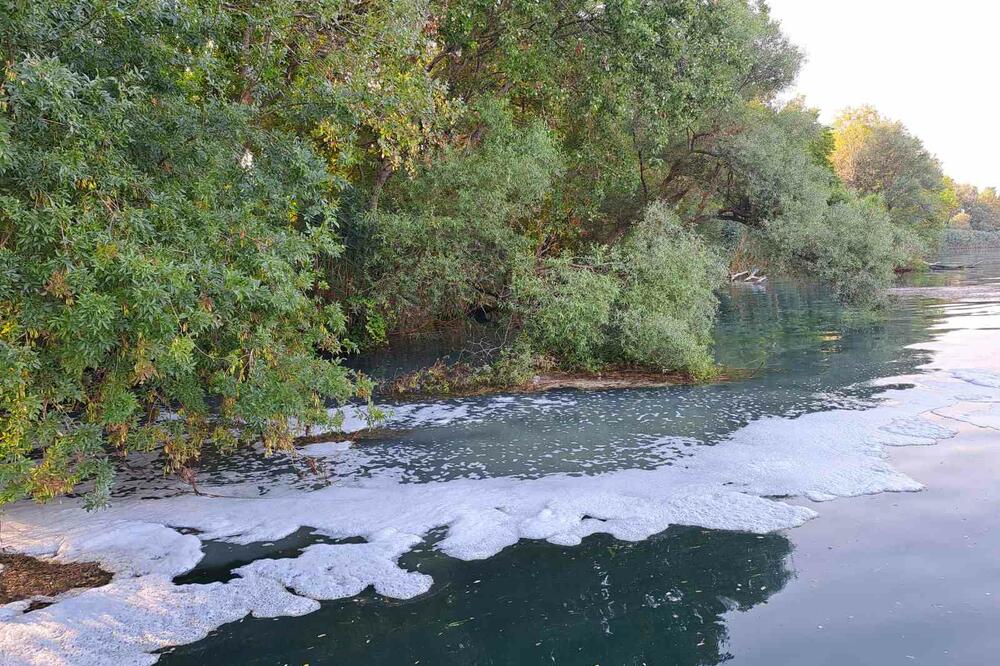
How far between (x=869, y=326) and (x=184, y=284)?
20900mm

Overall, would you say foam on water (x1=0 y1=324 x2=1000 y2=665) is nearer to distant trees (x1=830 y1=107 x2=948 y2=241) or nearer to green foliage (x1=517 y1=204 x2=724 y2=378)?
green foliage (x1=517 y1=204 x2=724 y2=378)

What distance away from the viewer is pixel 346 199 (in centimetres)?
1711

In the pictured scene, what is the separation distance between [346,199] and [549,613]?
1342cm

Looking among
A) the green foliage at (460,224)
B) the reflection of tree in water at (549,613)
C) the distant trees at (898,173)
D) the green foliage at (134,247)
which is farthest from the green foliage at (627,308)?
the distant trees at (898,173)

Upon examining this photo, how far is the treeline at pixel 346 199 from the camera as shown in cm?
602

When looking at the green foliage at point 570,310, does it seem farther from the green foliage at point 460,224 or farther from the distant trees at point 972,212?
the distant trees at point 972,212

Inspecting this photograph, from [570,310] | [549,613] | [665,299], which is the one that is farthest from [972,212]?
[549,613]

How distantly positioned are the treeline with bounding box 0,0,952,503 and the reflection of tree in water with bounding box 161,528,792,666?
2.64 m

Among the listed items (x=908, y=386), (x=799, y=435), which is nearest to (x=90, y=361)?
(x=799, y=435)

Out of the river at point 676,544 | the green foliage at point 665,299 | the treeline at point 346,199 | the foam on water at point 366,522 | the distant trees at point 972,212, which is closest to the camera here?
the river at point 676,544

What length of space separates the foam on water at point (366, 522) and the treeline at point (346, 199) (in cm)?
84

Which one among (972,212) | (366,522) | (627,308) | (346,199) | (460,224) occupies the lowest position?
(366,522)

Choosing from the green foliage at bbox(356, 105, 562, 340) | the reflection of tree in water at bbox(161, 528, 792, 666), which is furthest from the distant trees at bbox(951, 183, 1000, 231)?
the reflection of tree in water at bbox(161, 528, 792, 666)

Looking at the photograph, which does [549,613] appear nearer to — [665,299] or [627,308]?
[627,308]
